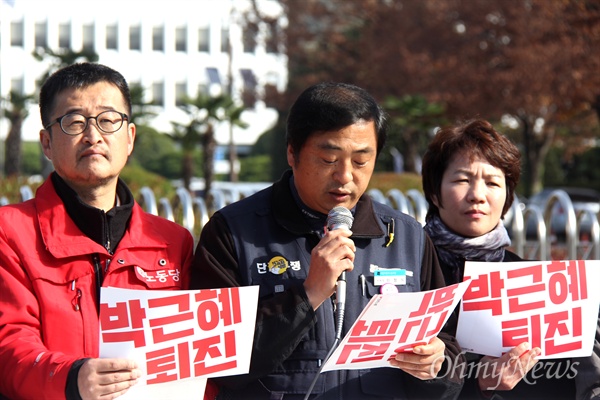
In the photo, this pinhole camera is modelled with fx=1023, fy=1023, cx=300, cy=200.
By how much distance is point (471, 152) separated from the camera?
4.07m

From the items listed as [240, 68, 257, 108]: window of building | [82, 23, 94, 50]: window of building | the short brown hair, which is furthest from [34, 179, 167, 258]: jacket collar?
[82, 23, 94, 50]: window of building

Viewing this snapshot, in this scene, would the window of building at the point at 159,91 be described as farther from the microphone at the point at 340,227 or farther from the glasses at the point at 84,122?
the microphone at the point at 340,227

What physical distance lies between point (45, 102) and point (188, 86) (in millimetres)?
67881

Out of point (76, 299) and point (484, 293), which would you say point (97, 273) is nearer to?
point (76, 299)

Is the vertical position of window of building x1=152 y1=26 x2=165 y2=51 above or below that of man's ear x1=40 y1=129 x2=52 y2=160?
above

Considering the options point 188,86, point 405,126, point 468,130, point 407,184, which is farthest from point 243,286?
point 188,86

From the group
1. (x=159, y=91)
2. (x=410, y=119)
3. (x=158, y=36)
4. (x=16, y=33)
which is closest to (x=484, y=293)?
(x=410, y=119)

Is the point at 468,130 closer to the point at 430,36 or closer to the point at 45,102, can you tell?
the point at 45,102

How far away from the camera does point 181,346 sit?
10.7 feet

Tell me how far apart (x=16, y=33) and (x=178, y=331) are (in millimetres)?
66516

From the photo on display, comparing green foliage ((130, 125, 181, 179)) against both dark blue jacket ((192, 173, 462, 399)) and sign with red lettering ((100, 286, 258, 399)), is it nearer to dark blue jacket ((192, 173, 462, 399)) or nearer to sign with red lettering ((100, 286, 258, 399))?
dark blue jacket ((192, 173, 462, 399))


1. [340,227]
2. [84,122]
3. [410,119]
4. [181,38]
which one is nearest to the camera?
[340,227]

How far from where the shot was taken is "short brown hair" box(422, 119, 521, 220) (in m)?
4.07

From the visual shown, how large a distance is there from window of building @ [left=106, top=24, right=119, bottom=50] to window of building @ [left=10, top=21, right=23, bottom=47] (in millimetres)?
5686
